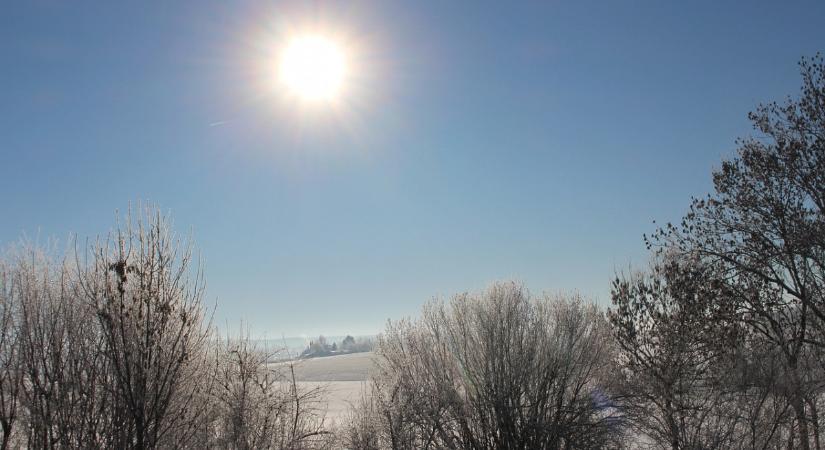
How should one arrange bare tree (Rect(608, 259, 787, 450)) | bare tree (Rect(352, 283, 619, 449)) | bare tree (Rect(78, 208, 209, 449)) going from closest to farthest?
bare tree (Rect(78, 208, 209, 449)) → bare tree (Rect(608, 259, 787, 450)) → bare tree (Rect(352, 283, 619, 449))

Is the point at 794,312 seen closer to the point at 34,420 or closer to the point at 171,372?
the point at 171,372

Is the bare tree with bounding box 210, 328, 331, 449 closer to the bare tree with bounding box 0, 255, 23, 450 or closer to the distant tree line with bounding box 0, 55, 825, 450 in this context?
the distant tree line with bounding box 0, 55, 825, 450

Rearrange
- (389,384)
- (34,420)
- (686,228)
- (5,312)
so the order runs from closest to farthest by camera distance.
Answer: (34,420)
(5,312)
(686,228)
(389,384)

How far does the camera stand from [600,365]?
55.1 ft

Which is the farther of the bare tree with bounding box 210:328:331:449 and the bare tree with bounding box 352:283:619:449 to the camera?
the bare tree with bounding box 352:283:619:449

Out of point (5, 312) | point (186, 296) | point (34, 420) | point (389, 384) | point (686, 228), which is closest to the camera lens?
point (34, 420)

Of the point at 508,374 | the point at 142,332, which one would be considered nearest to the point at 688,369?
the point at 508,374

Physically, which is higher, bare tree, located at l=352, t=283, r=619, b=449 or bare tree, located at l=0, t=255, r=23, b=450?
bare tree, located at l=0, t=255, r=23, b=450

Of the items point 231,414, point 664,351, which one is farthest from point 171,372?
point 664,351

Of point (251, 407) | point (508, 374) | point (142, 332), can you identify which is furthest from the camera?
point (508, 374)

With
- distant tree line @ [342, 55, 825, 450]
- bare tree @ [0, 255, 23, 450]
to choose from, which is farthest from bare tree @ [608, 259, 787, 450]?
bare tree @ [0, 255, 23, 450]

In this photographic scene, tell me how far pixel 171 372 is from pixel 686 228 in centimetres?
1576

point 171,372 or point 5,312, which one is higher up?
point 5,312

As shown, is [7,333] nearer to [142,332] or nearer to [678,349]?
[142,332]
